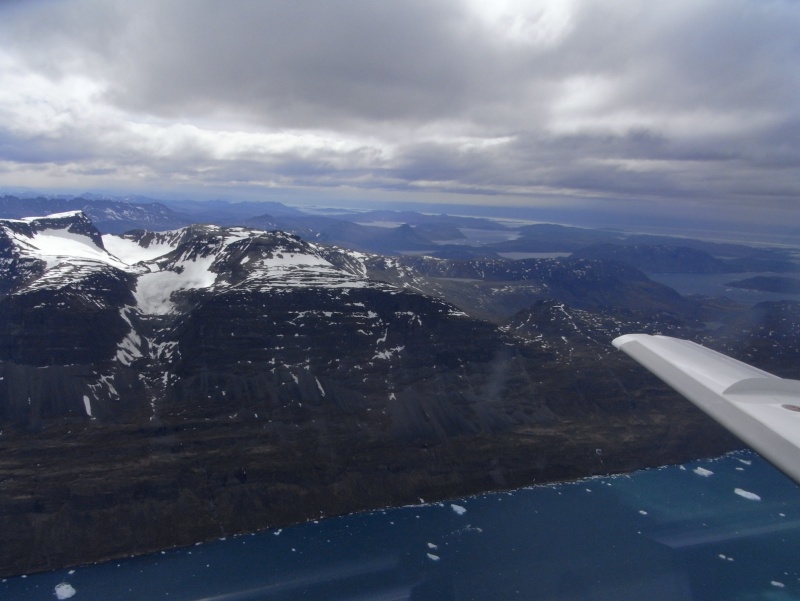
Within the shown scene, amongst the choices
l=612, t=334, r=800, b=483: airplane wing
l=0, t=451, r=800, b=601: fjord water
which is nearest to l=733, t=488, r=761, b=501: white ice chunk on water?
l=0, t=451, r=800, b=601: fjord water

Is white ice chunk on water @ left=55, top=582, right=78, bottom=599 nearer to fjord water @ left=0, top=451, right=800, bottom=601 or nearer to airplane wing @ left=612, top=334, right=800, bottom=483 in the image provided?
fjord water @ left=0, top=451, right=800, bottom=601

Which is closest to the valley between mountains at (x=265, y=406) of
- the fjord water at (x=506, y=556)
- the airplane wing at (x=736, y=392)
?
the fjord water at (x=506, y=556)

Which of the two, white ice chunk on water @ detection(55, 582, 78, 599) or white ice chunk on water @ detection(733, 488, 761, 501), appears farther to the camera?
white ice chunk on water @ detection(733, 488, 761, 501)

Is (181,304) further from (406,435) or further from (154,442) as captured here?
(406,435)

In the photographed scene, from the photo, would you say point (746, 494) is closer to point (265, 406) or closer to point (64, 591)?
point (265, 406)

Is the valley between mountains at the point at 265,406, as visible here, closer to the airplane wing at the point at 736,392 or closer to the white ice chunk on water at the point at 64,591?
the white ice chunk on water at the point at 64,591

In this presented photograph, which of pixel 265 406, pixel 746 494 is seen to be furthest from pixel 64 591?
pixel 746 494
